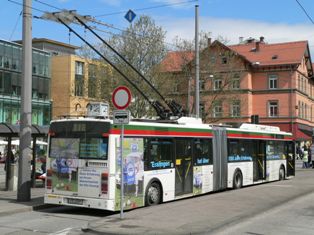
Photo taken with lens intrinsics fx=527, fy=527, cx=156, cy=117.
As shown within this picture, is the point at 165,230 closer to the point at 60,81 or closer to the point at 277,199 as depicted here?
the point at 277,199

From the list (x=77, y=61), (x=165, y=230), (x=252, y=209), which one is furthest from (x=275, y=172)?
(x=77, y=61)

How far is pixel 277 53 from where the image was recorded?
68875mm

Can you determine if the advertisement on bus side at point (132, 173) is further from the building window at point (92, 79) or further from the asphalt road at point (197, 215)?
the building window at point (92, 79)

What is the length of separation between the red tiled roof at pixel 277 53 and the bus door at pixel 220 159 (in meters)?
48.1

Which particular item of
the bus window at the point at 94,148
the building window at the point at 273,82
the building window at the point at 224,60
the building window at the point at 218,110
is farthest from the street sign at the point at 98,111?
the building window at the point at 273,82

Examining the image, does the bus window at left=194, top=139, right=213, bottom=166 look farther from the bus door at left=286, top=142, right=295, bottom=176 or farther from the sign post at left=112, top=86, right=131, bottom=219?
the bus door at left=286, top=142, right=295, bottom=176

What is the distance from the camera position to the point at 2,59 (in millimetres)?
57500

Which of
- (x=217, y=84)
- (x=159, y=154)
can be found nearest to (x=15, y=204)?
(x=159, y=154)

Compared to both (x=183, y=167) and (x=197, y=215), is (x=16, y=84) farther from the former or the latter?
(x=197, y=215)

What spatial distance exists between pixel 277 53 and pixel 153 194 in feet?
189

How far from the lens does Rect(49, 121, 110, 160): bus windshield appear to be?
12992mm

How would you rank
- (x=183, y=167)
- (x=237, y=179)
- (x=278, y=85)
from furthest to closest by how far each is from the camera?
(x=278, y=85) → (x=237, y=179) → (x=183, y=167)

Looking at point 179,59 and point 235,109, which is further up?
point 179,59

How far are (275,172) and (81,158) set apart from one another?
1300cm
